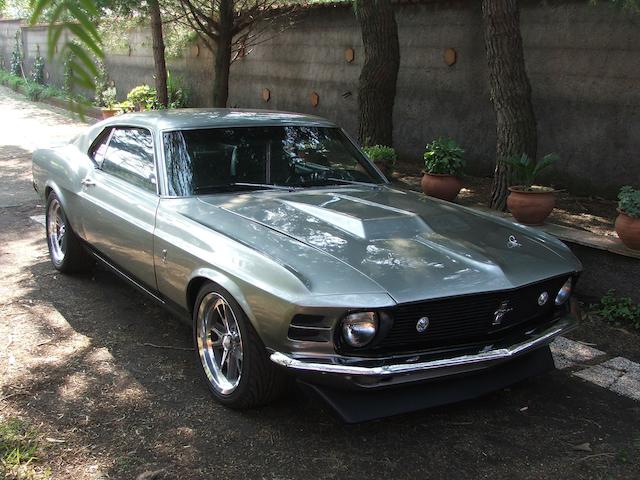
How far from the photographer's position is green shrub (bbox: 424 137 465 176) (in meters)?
6.46

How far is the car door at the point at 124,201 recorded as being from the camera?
4004mm

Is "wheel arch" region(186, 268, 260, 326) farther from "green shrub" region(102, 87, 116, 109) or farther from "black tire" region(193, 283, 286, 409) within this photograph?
"green shrub" region(102, 87, 116, 109)

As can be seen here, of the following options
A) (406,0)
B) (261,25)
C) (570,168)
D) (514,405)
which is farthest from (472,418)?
(261,25)

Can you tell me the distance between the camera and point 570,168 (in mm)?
7398

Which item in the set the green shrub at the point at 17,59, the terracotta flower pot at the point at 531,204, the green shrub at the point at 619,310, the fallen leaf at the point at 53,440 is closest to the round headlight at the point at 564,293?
the green shrub at the point at 619,310

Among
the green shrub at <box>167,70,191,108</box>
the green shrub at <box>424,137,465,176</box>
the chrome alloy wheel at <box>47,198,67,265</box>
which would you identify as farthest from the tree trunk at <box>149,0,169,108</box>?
the green shrub at <box>424,137,465,176</box>

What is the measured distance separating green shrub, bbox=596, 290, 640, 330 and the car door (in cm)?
323

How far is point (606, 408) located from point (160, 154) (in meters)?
2.98

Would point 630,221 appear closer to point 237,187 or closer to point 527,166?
point 527,166

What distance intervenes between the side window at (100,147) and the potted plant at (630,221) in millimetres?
3873

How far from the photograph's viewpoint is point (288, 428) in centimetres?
322

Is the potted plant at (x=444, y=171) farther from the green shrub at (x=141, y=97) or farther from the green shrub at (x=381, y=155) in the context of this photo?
the green shrub at (x=141, y=97)

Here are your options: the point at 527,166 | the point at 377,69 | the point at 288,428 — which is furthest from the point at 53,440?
the point at 377,69

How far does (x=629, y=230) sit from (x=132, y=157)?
3576mm
